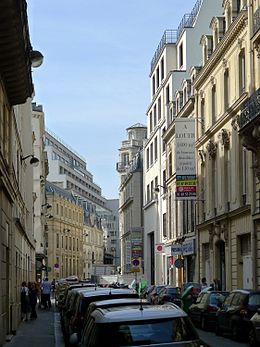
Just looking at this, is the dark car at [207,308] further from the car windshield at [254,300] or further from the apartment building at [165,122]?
the apartment building at [165,122]

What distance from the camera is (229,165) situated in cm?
4109

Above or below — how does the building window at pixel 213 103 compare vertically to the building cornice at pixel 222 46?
A: below

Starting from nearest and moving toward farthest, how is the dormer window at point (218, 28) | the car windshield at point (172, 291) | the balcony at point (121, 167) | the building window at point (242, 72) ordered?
the car windshield at point (172, 291), the building window at point (242, 72), the dormer window at point (218, 28), the balcony at point (121, 167)

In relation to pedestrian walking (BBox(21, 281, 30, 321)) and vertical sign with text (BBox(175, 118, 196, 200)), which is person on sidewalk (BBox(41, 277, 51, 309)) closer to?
vertical sign with text (BBox(175, 118, 196, 200))

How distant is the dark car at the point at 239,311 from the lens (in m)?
22.0

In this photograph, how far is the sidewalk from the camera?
22812 mm

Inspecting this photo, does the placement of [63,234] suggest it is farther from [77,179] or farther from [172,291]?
[172,291]

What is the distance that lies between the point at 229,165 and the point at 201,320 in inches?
586

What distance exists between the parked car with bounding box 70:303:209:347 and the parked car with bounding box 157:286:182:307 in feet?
79.5

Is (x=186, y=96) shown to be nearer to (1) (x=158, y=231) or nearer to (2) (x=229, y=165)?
(2) (x=229, y=165)

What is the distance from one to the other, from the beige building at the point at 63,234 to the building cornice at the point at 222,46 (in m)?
60.1

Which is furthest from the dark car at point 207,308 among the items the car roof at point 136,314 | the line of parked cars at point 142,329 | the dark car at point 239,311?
the line of parked cars at point 142,329

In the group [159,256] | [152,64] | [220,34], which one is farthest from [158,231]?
[220,34]

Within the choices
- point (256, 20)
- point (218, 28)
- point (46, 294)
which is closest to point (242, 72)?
point (256, 20)
